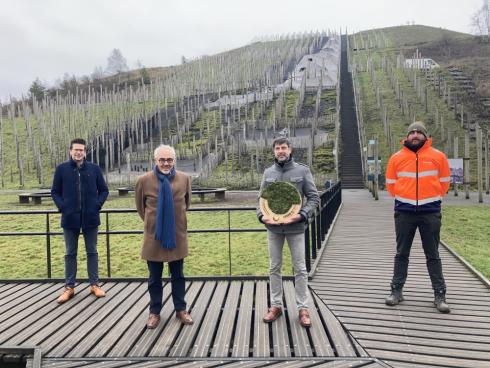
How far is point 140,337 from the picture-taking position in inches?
135

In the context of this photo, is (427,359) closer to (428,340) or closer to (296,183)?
(428,340)

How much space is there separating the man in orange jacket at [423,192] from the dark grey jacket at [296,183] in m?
0.92

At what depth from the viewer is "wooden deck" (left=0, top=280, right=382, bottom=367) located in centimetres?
306

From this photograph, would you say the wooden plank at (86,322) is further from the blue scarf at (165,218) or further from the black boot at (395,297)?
the black boot at (395,297)

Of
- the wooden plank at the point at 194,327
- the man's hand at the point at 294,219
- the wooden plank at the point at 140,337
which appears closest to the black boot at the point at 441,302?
the man's hand at the point at 294,219

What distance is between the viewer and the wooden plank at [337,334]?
3123mm

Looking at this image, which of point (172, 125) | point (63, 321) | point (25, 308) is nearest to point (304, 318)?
point (63, 321)

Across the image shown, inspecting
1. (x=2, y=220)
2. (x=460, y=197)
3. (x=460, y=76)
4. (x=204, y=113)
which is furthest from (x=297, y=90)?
(x=2, y=220)

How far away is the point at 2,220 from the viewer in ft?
38.7

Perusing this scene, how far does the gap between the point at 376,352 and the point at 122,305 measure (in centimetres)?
240

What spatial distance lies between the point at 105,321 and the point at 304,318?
174 cm

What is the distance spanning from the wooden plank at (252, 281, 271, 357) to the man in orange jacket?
120 centimetres

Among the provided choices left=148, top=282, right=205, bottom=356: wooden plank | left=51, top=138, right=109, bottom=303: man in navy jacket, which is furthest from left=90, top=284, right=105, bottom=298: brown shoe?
left=148, top=282, right=205, bottom=356: wooden plank

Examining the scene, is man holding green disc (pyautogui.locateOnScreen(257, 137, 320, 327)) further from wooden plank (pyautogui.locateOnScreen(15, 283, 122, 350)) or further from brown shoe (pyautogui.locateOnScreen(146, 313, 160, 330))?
wooden plank (pyautogui.locateOnScreen(15, 283, 122, 350))
